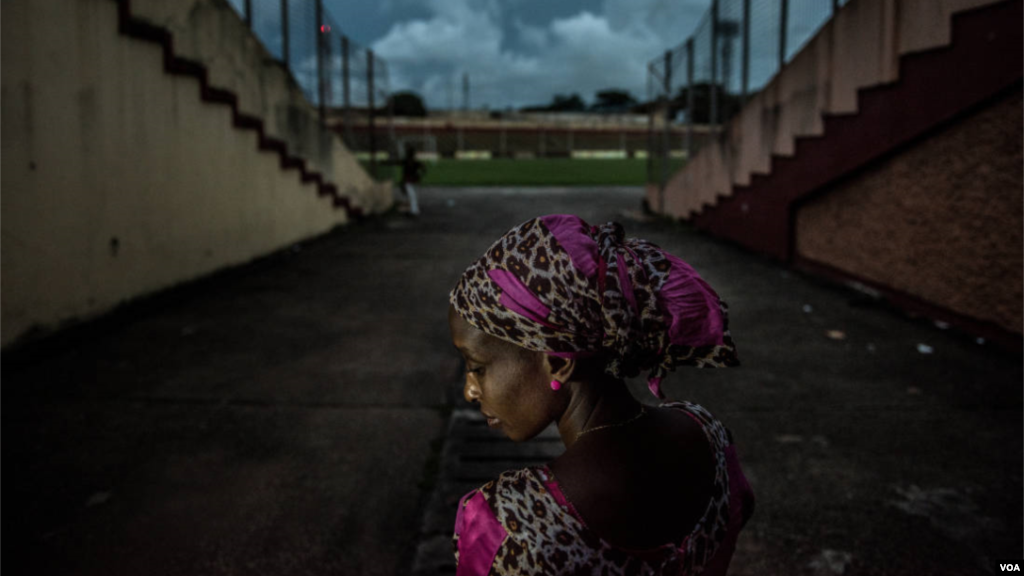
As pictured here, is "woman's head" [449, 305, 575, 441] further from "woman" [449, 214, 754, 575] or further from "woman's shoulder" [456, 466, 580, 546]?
"woman's shoulder" [456, 466, 580, 546]

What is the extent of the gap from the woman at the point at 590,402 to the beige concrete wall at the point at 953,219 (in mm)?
4823

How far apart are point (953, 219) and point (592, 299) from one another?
18.3 ft

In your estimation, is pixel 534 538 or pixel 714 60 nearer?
pixel 534 538

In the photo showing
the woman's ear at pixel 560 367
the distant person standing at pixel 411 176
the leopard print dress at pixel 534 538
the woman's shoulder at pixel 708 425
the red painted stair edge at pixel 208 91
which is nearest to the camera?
the leopard print dress at pixel 534 538

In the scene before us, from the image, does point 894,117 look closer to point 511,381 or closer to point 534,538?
point 511,381

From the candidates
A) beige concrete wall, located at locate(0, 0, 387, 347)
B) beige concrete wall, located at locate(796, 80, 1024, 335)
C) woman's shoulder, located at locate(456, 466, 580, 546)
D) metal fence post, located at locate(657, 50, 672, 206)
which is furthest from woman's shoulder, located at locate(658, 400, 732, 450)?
metal fence post, located at locate(657, 50, 672, 206)

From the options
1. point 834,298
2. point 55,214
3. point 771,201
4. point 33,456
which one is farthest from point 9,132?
point 771,201

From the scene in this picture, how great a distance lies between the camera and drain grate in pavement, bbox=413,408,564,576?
275 centimetres

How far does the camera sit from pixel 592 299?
1.22m

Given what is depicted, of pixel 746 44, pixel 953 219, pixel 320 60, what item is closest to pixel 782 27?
pixel 746 44

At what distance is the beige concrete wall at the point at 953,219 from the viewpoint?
513 centimetres

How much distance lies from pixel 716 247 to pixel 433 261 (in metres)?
3.93

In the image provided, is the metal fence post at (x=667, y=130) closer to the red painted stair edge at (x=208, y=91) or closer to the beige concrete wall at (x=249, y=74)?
the beige concrete wall at (x=249, y=74)

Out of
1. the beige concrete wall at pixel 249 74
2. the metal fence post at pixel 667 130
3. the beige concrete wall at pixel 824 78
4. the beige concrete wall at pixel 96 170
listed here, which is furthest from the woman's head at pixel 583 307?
the metal fence post at pixel 667 130
